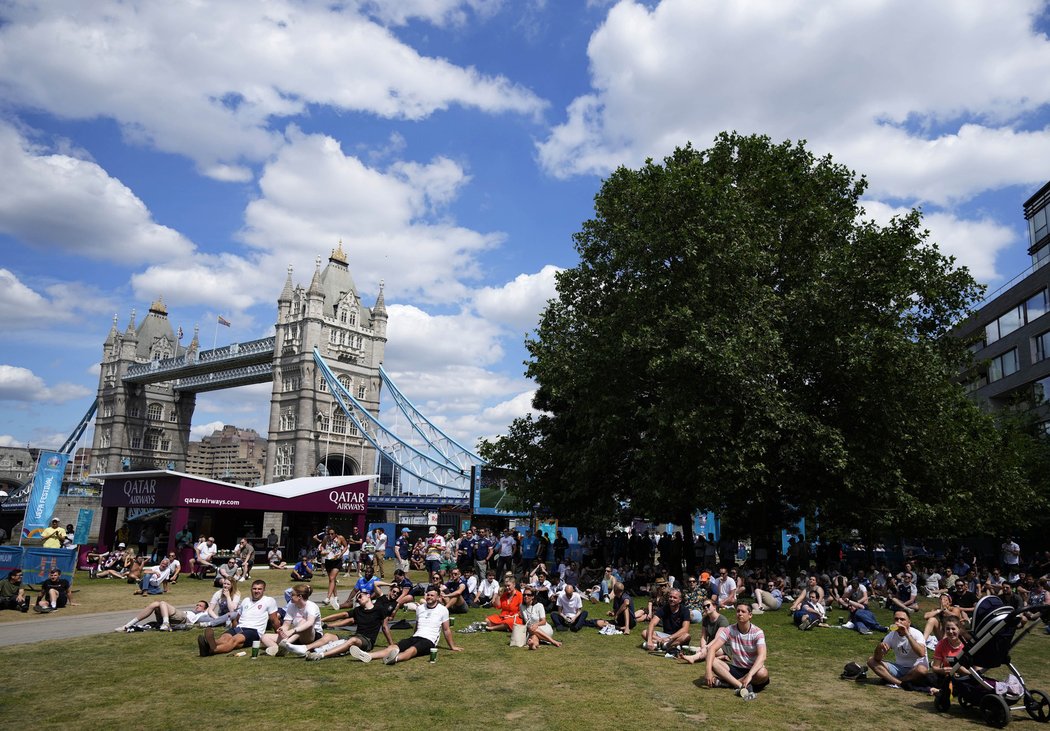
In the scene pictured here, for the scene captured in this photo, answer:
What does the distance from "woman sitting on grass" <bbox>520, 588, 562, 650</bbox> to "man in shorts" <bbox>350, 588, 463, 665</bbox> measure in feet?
4.65

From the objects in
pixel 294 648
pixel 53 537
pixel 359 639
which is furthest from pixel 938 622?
pixel 53 537

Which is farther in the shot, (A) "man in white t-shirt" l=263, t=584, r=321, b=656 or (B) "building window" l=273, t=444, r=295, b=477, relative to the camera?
(B) "building window" l=273, t=444, r=295, b=477

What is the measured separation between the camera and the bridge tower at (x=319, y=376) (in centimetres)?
9825

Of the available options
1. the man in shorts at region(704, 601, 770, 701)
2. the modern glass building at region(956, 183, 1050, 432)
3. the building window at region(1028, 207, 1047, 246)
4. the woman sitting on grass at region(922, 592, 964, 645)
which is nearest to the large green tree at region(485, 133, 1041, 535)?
the woman sitting on grass at region(922, 592, 964, 645)

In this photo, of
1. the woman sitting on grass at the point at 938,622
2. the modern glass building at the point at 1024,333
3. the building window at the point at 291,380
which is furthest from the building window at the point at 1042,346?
the building window at the point at 291,380

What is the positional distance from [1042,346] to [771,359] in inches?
1316

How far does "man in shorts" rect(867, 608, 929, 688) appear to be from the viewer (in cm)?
977

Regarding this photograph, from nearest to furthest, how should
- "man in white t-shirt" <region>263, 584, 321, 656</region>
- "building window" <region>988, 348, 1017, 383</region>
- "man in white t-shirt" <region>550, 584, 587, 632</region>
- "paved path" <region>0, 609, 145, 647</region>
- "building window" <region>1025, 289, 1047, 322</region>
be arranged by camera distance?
1. "man in white t-shirt" <region>263, 584, 321, 656</region>
2. "paved path" <region>0, 609, 145, 647</region>
3. "man in white t-shirt" <region>550, 584, 587, 632</region>
4. "building window" <region>1025, 289, 1047, 322</region>
5. "building window" <region>988, 348, 1017, 383</region>

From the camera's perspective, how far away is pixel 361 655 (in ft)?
36.3

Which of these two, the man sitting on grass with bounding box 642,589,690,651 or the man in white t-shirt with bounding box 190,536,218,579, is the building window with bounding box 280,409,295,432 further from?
the man sitting on grass with bounding box 642,589,690,651

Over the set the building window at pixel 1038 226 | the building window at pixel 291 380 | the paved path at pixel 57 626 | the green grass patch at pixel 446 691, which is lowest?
the paved path at pixel 57 626

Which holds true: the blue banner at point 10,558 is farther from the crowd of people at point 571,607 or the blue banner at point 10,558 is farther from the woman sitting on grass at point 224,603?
the woman sitting on grass at point 224,603

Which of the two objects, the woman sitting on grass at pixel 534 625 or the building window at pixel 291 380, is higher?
the building window at pixel 291 380

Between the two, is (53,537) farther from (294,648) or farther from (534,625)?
(534,625)
